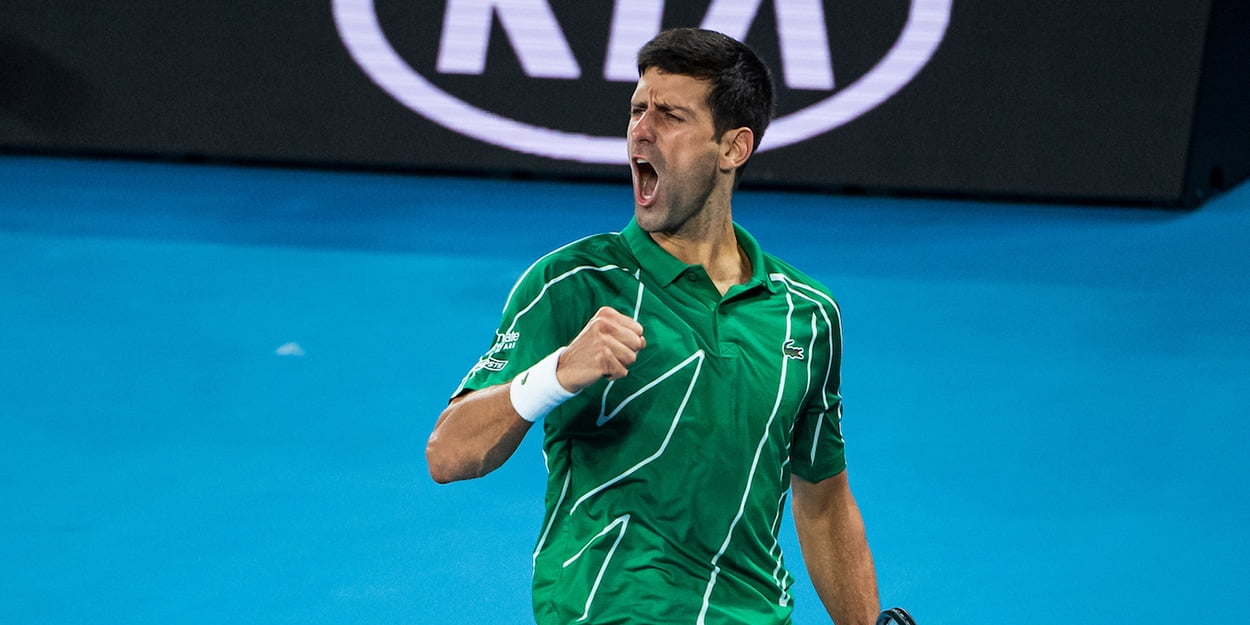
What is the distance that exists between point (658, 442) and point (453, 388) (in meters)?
3.47

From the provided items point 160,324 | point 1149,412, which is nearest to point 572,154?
point 160,324

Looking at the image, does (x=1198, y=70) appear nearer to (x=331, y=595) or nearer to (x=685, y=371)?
(x=331, y=595)

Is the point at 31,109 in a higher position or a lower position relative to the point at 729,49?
lower

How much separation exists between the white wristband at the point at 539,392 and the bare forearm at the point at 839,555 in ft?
2.62

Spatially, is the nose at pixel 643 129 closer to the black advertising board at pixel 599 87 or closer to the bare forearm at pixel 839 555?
the bare forearm at pixel 839 555

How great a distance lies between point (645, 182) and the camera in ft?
8.76

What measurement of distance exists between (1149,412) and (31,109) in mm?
6995

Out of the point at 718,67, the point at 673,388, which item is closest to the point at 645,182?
the point at 718,67

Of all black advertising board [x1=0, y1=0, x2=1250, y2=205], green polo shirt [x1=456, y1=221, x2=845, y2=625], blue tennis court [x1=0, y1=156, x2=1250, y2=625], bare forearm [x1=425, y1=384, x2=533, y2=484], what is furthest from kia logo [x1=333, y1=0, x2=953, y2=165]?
bare forearm [x1=425, y1=384, x2=533, y2=484]

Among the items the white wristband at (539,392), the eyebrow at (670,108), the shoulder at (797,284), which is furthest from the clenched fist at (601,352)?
the shoulder at (797,284)

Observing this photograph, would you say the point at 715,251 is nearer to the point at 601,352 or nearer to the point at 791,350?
the point at 791,350

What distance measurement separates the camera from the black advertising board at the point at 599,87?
8539 mm

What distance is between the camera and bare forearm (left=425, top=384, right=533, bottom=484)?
2.37 meters

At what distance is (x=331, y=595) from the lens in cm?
438
